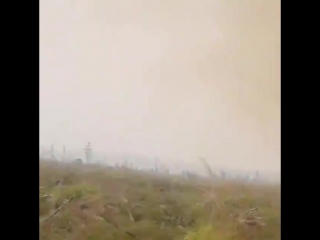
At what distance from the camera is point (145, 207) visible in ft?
3.80

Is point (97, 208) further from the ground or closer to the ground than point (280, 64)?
closer to the ground

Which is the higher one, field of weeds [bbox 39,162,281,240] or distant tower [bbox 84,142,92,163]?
distant tower [bbox 84,142,92,163]

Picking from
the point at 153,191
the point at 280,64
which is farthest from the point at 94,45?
the point at 280,64

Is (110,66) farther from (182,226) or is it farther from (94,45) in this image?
(182,226)

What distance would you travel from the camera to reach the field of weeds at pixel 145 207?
1141mm

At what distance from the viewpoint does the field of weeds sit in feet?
3.74

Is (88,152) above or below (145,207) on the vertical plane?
above

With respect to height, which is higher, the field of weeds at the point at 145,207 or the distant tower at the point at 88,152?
the distant tower at the point at 88,152
